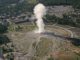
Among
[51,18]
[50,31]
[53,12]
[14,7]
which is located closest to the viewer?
[50,31]

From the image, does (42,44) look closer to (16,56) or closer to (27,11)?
(16,56)

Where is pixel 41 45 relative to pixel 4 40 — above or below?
above

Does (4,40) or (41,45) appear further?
(4,40)

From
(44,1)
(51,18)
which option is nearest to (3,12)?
(44,1)

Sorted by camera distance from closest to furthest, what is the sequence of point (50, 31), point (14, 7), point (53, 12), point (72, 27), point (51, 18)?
point (50, 31) < point (72, 27) < point (51, 18) < point (53, 12) < point (14, 7)

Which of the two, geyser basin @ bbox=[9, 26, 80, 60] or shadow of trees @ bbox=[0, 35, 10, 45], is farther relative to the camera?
shadow of trees @ bbox=[0, 35, 10, 45]

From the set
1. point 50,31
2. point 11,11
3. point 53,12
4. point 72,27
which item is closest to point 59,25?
point 72,27

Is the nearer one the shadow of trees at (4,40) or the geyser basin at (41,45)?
the geyser basin at (41,45)

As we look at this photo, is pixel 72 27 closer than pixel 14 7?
Yes

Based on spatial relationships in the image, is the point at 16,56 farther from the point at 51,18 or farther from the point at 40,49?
the point at 51,18
